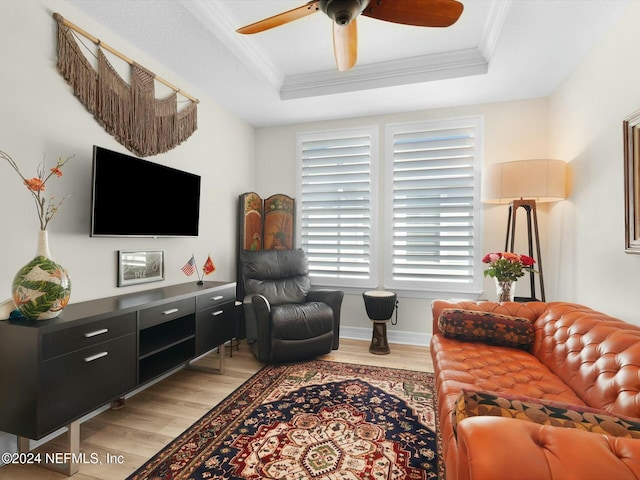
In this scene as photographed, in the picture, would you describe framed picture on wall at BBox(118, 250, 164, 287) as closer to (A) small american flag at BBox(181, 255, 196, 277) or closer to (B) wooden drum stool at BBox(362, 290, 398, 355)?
(A) small american flag at BBox(181, 255, 196, 277)

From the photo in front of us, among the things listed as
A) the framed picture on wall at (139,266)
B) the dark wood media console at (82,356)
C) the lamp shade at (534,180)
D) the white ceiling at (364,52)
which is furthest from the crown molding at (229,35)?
the lamp shade at (534,180)

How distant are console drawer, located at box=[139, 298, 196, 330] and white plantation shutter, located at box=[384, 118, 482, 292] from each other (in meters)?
2.29

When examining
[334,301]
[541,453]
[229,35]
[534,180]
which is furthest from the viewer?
[334,301]

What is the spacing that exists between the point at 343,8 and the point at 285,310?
2.38 metres

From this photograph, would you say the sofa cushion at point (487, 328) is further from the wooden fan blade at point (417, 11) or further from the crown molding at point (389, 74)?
the crown molding at point (389, 74)

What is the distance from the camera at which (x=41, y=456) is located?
185cm

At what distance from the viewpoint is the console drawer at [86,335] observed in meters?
1.61

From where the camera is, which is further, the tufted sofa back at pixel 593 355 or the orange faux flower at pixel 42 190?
the orange faux flower at pixel 42 190

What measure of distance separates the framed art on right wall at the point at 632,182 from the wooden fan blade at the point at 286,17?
188 cm

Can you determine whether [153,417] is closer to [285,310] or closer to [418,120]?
[285,310]

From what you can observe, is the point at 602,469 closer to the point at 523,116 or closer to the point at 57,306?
the point at 57,306

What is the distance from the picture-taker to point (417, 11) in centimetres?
164

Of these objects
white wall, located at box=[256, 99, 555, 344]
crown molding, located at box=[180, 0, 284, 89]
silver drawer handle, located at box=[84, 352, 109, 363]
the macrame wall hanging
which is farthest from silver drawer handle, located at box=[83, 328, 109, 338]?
white wall, located at box=[256, 99, 555, 344]

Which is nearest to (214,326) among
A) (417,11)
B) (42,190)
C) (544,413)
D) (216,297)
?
(216,297)
